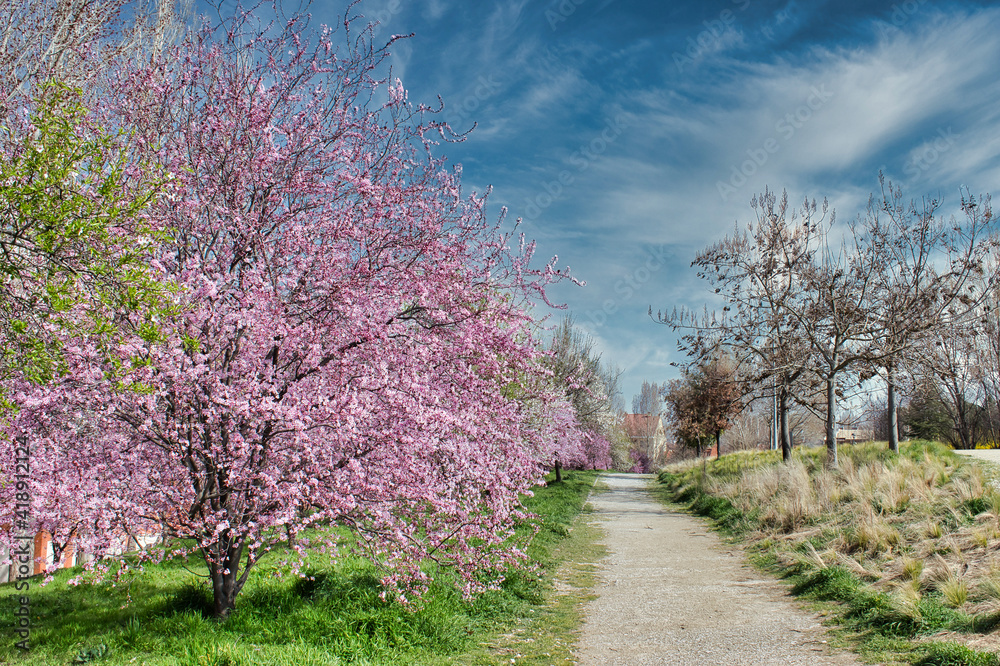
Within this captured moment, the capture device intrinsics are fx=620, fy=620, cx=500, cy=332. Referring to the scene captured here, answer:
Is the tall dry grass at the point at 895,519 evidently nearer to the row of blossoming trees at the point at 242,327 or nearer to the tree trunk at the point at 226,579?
the row of blossoming trees at the point at 242,327

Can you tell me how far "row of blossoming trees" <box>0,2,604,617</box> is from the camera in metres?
4.62

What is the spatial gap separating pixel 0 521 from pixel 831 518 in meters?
12.0

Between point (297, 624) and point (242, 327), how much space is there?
2.91 meters

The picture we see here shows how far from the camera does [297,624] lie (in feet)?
19.3

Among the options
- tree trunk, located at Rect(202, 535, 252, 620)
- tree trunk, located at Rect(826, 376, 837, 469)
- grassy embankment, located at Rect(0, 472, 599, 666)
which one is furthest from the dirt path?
tree trunk, located at Rect(826, 376, 837, 469)

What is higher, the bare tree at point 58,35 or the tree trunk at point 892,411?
the bare tree at point 58,35

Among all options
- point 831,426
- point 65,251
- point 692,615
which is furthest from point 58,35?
point 831,426

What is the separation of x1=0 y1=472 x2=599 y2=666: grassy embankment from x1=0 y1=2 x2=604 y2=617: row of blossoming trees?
1.63ft

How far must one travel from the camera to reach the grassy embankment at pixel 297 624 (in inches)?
203

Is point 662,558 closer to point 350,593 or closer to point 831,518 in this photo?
point 831,518

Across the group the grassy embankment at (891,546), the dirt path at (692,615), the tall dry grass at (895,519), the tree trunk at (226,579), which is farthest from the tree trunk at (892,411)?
the tree trunk at (226,579)

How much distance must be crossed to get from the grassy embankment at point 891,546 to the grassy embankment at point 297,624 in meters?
2.98

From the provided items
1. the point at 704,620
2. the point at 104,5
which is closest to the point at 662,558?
the point at 704,620

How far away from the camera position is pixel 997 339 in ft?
84.3
